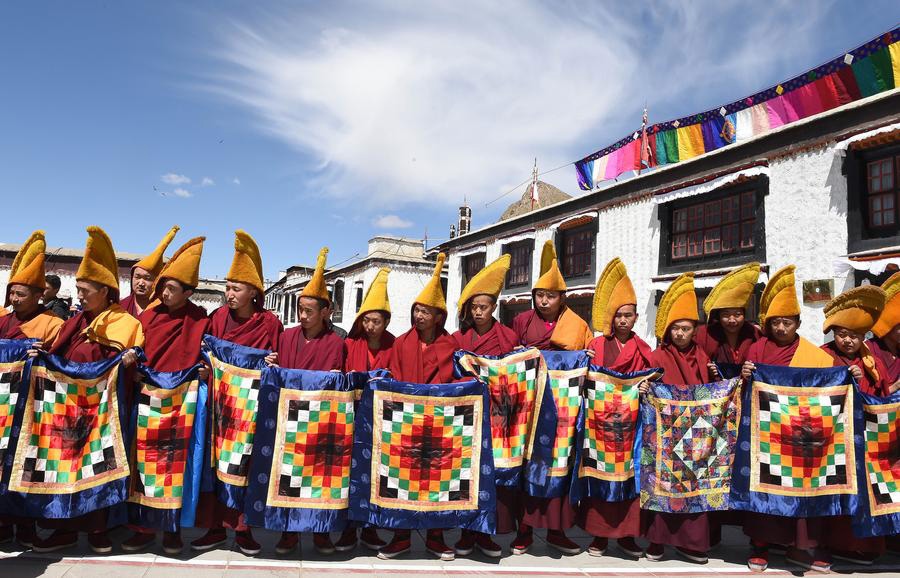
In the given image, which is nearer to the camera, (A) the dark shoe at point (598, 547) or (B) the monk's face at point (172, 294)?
(B) the monk's face at point (172, 294)

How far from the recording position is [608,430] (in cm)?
416

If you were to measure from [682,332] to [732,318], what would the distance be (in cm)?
53

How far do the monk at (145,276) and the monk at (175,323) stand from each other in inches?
19.0

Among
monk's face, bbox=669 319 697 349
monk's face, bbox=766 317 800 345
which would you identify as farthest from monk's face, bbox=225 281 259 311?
monk's face, bbox=766 317 800 345

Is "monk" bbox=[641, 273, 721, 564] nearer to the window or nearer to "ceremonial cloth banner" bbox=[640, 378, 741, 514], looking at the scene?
"ceremonial cloth banner" bbox=[640, 378, 741, 514]

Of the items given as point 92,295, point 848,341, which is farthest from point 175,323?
point 848,341

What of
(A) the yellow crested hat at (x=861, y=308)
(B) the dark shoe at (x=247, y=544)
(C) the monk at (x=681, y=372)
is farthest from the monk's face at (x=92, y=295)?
(A) the yellow crested hat at (x=861, y=308)

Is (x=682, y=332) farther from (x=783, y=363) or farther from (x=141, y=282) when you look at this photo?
(x=141, y=282)

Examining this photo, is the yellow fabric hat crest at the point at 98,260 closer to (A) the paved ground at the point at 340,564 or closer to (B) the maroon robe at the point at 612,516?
(A) the paved ground at the point at 340,564

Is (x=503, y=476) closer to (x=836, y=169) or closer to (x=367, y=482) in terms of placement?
(x=367, y=482)

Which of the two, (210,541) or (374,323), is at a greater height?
(374,323)

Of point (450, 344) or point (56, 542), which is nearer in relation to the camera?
point (56, 542)

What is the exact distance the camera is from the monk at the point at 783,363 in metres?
3.98

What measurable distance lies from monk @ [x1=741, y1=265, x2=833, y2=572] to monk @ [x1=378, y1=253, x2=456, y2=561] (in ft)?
7.43
